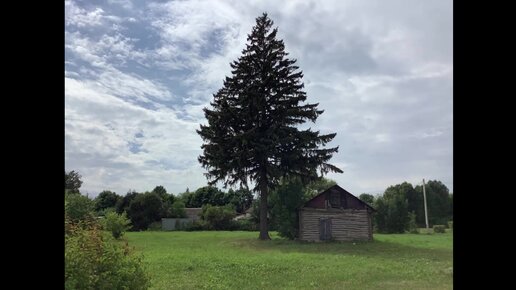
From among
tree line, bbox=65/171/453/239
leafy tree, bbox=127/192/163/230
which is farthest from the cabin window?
leafy tree, bbox=127/192/163/230

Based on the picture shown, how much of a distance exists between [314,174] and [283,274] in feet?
44.3

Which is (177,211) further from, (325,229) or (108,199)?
(325,229)

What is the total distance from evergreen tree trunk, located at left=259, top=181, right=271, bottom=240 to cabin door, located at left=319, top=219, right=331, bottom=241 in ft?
9.01

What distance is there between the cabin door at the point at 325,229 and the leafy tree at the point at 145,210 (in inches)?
367

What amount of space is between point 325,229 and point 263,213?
325 centimetres

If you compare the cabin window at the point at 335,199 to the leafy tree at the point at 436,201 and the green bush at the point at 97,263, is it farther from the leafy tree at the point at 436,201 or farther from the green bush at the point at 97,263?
the green bush at the point at 97,263

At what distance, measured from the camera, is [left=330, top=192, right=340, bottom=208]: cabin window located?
68.7 feet

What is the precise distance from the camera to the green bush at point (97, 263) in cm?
440

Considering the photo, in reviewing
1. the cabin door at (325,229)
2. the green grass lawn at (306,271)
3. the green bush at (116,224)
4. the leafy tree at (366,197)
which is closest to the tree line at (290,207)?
the leafy tree at (366,197)

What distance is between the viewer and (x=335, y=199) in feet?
68.8
